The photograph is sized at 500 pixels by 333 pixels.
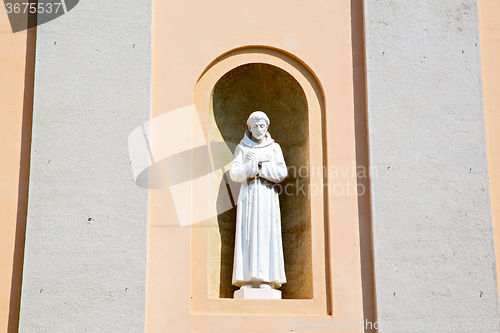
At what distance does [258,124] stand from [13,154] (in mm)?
2168

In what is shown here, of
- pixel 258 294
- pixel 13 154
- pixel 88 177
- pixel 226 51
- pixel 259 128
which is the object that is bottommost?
pixel 258 294

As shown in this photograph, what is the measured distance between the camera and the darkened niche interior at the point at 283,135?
694cm

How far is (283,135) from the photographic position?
24.7 ft

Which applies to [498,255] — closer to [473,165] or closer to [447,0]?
[473,165]

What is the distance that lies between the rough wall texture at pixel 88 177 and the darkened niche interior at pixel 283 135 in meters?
0.93

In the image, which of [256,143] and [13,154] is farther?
[256,143]

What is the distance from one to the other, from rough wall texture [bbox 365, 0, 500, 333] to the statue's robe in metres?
0.86

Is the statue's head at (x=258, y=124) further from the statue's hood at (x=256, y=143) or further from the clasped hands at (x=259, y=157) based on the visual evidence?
the clasped hands at (x=259, y=157)

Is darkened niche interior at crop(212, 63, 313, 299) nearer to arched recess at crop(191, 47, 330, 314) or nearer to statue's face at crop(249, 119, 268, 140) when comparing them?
arched recess at crop(191, 47, 330, 314)

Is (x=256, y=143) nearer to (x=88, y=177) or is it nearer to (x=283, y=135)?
(x=283, y=135)

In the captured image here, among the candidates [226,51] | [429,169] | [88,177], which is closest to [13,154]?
[88,177]

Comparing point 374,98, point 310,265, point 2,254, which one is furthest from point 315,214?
point 2,254

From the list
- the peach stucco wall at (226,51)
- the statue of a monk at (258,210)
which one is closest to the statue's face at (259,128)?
the statue of a monk at (258,210)

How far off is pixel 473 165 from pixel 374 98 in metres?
1.03
